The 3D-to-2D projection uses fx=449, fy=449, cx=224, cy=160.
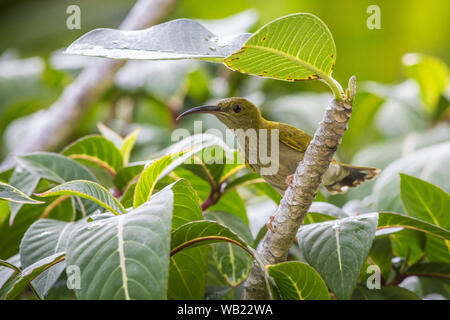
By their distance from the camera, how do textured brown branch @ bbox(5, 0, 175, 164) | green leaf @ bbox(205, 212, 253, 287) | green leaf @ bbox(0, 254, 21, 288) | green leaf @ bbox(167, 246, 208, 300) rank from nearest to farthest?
green leaf @ bbox(0, 254, 21, 288)
green leaf @ bbox(167, 246, 208, 300)
green leaf @ bbox(205, 212, 253, 287)
textured brown branch @ bbox(5, 0, 175, 164)

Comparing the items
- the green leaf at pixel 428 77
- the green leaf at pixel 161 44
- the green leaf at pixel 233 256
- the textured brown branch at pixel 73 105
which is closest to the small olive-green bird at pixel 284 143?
the green leaf at pixel 233 256

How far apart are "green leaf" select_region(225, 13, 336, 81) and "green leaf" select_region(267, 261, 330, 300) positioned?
392 millimetres

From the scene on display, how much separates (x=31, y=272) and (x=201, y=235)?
340mm

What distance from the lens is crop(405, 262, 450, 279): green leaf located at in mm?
1182

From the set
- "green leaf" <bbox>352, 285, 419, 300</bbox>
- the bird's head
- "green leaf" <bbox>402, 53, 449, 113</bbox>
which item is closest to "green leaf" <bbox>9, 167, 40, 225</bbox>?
the bird's head

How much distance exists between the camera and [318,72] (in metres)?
0.88

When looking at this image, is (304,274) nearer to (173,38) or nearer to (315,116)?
(173,38)

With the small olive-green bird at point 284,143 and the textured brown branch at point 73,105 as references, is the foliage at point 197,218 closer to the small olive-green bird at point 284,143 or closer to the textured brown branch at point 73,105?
the small olive-green bird at point 284,143

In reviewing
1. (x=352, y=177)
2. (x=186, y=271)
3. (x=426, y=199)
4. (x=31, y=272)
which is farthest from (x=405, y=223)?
(x=31, y=272)

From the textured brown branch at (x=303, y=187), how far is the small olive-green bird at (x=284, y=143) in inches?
16.6

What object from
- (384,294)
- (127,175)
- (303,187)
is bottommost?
(384,294)

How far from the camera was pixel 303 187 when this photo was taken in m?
0.89

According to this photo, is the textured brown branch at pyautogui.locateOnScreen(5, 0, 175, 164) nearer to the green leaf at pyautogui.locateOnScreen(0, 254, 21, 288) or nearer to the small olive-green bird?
the small olive-green bird

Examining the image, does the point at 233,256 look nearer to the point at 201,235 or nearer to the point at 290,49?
the point at 201,235
